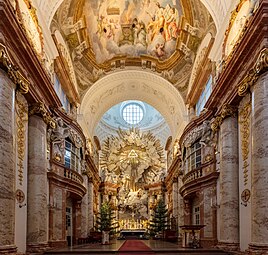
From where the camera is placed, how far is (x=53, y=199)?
2086 cm

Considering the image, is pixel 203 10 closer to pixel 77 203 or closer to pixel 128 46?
pixel 128 46

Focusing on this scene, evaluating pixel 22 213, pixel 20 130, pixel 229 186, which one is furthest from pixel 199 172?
pixel 20 130

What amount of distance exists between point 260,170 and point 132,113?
118 feet

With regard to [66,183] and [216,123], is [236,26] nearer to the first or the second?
[216,123]

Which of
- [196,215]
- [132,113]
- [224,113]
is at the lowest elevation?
[196,215]

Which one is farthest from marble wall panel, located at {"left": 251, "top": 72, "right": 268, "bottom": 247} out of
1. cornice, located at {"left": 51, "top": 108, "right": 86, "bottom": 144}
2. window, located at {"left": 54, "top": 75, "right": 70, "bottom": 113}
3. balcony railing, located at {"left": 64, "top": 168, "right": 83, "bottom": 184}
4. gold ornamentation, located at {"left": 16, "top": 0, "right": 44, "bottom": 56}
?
window, located at {"left": 54, "top": 75, "right": 70, "bottom": 113}

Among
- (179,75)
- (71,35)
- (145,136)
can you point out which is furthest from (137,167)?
(71,35)

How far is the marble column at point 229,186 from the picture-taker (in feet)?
56.9

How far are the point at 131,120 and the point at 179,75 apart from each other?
63.3ft

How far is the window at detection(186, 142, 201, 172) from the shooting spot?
2436cm


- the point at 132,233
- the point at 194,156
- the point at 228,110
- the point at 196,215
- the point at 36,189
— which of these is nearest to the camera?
the point at 228,110

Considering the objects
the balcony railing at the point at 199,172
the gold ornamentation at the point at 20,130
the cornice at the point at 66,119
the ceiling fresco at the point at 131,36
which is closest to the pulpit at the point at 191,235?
the balcony railing at the point at 199,172

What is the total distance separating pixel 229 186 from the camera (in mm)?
17609

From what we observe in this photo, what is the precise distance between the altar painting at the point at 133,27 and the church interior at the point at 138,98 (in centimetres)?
7
